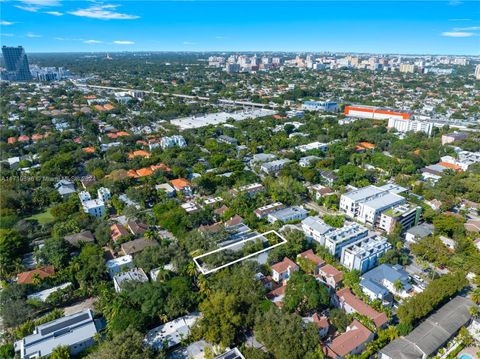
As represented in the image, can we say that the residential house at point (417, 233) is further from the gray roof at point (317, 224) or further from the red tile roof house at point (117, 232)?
the red tile roof house at point (117, 232)

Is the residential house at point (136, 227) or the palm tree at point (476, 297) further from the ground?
the residential house at point (136, 227)

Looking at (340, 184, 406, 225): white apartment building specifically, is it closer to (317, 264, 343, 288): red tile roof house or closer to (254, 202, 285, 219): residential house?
(254, 202, 285, 219): residential house

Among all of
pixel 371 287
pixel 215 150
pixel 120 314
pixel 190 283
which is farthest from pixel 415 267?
pixel 215 150

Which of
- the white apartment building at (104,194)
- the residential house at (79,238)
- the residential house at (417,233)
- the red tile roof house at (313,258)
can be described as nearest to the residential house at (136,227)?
the residential house at (79,238)

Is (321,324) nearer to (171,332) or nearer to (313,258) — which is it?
(313,258)

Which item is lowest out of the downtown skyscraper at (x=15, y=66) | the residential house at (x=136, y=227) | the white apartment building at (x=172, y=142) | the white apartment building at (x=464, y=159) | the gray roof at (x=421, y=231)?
the gray roof at (x=421, y=231)

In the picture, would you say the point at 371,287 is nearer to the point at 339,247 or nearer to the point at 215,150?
the point at 339,247
